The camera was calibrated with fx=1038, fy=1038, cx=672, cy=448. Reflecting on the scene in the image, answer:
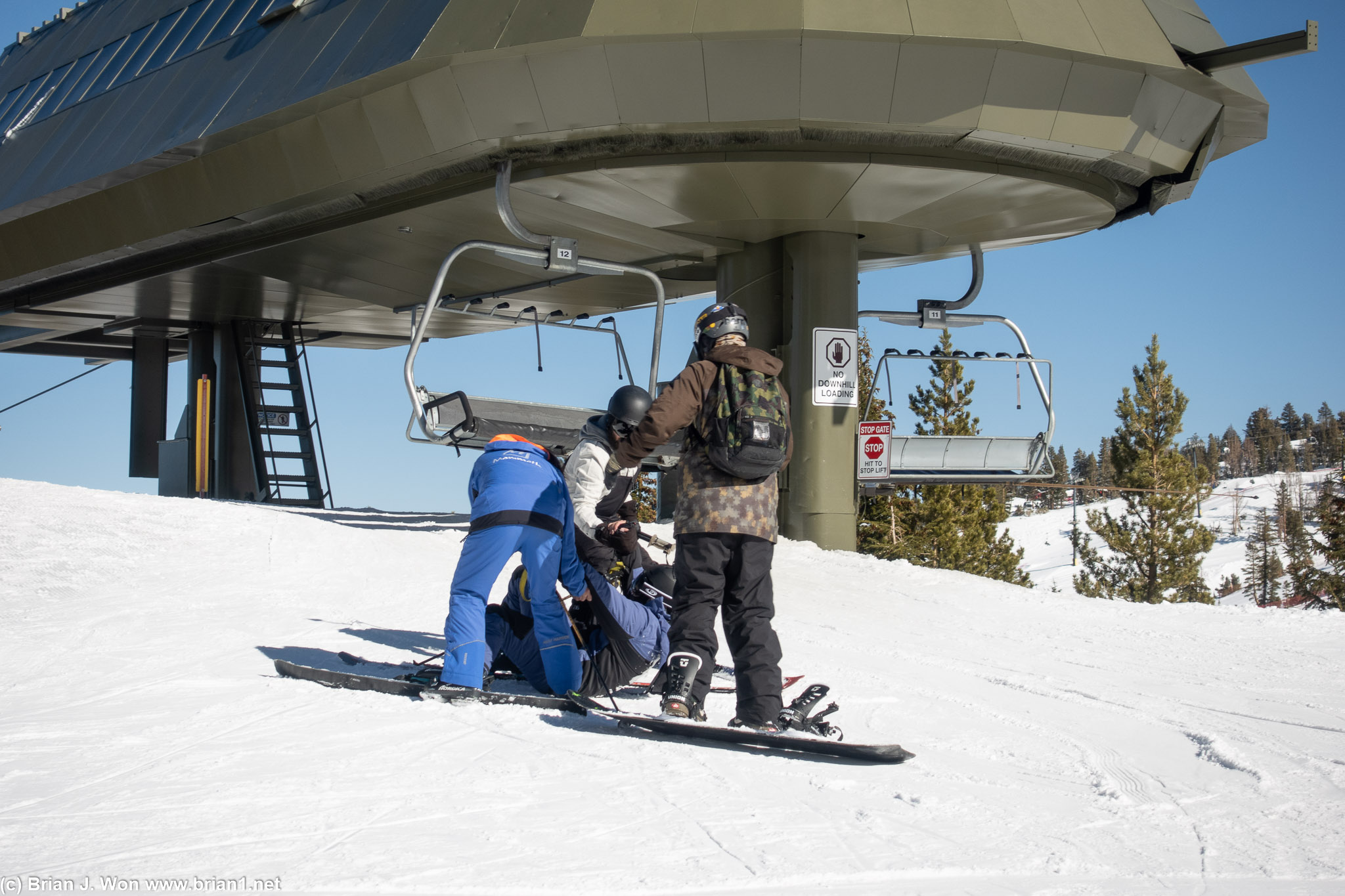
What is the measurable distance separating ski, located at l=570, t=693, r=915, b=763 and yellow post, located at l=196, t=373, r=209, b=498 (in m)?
18.2

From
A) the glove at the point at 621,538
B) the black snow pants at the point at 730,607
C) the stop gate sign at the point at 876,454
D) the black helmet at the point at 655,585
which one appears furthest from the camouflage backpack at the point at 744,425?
the stop gate sign at the point at 876,454

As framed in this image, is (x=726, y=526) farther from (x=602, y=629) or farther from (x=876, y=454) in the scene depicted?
(x=876, y=454)

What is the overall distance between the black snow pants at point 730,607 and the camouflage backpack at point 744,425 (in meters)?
0.30

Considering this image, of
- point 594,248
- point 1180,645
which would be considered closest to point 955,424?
point 594,248

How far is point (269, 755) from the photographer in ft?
11.3

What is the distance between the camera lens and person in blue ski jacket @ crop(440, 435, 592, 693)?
15.1 ft

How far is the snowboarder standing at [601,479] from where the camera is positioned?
5531mm

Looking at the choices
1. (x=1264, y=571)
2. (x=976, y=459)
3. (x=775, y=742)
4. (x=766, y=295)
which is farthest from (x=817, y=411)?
(x=1264, y=571)

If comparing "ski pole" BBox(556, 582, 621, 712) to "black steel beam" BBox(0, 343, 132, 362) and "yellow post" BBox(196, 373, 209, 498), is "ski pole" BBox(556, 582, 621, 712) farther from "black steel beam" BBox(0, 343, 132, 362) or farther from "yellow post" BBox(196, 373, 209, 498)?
"black steel beam" BBox(0, 343, 132, 362)

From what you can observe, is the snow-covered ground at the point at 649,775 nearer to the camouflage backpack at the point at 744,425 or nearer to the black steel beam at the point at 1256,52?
the camouflage backpack at the point at 744,425

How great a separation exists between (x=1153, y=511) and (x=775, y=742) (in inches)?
1731

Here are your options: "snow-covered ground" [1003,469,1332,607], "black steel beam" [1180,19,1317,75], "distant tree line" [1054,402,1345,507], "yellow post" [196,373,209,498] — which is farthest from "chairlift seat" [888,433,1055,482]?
"distant tree line" [1054,402,1345,507]

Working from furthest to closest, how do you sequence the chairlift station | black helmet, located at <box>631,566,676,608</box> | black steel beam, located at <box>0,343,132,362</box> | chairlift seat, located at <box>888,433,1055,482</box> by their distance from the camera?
black steel beam, located at <box>0,343,132,362</box> < chairlift seat, located at <box>888,433,1055,482</box> < the chairlift station < black helmet, located at <box>631,566,676,608</box>

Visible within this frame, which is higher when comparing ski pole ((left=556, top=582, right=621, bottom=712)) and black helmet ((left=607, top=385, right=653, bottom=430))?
black helmet ((left=607, top=385, right=653, bottom=430))
